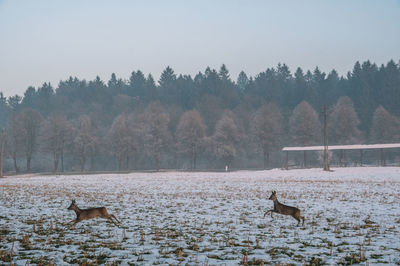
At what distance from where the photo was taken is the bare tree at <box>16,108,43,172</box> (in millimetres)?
96625

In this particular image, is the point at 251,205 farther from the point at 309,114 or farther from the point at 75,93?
the point at 75,93

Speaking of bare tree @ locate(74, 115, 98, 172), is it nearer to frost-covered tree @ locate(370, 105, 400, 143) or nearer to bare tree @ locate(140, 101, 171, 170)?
bare tree @ locate(140, 101, 171, 170)

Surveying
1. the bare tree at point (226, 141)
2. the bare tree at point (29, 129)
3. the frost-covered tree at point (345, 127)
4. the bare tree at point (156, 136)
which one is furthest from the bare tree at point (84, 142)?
the frost-covered tree at point (345, 127)

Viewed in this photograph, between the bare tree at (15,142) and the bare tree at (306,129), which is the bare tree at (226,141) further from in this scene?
the bare tree at (15,142)

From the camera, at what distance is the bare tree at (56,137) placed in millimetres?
92375

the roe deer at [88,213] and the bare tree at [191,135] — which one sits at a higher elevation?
the bare tree at [191,135]

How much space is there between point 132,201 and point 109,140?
264 feet

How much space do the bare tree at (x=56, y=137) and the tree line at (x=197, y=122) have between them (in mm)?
264

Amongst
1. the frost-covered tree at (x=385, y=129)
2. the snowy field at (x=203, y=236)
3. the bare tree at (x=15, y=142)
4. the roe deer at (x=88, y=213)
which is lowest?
the snowy field at (x=203, y=236)

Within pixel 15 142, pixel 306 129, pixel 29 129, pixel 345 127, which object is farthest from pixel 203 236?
pixel 29 129

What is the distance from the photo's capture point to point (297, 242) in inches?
401

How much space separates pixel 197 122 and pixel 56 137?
3792cm

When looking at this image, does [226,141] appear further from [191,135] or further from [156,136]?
[156,136]

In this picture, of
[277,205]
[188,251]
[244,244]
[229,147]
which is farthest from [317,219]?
[229,147]
